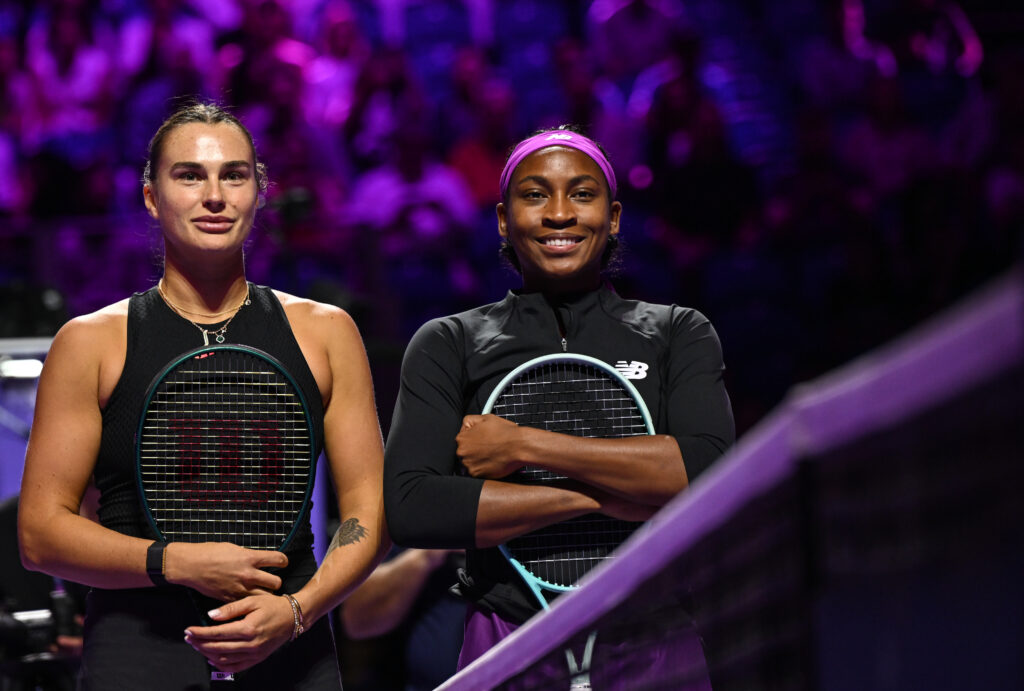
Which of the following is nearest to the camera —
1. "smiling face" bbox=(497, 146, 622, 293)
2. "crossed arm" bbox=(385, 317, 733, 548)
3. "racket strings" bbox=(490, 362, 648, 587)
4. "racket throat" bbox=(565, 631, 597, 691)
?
"racket throat" bbox=(565, 631, 597, 691)

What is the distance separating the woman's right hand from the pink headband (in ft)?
2.88

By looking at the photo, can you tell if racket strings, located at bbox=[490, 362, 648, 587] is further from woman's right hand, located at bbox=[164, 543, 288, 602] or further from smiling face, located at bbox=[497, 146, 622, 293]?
woman's right hand, located at bbox=[164, 543, 288, 602]

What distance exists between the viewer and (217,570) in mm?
2027

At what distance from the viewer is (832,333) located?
5848 mm

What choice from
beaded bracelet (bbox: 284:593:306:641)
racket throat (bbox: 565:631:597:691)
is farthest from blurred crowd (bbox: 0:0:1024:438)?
racket throat (bbox: 565:631:597:691)

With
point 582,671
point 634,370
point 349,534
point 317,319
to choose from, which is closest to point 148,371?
point 317,319

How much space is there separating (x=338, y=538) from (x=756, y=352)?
4405mm

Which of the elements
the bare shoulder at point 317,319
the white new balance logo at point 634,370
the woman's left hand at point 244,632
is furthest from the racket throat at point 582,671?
the bare shoulder at point 317,319

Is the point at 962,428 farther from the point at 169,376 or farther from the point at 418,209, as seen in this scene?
the point at 418,209

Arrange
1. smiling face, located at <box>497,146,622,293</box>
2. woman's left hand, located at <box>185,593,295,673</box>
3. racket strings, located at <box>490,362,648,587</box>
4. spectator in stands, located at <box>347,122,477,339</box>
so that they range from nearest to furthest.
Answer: woman's left hand, located at <box>185,593,295,673</box>, racket strings, located at <box>490,362,648,587</box>, smiling face, located at <box>497,146,622,293</box>, spectator in stands, located at <box>347,122,477,339</box>

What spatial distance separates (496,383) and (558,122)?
5196 millimetres

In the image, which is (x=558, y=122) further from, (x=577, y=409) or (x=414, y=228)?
(x=577, y=409)

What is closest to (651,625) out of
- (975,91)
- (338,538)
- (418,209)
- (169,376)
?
(338,538)

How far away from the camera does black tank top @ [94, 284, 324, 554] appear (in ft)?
7.08
